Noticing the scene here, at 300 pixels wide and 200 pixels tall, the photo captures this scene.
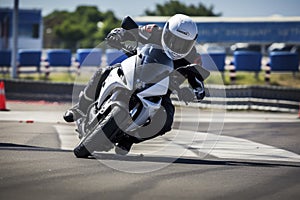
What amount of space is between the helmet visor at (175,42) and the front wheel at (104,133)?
1.07 m

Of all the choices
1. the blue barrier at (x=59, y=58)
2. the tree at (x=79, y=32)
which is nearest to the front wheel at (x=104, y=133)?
the blue barrier at (x=59, y=58)

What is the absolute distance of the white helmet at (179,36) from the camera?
10.3 meters

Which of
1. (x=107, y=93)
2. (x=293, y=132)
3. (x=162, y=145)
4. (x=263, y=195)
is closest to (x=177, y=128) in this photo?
(x=293, y=132)

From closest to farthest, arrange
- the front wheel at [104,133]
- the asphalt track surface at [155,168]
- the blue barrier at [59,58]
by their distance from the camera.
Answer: the asphalt track surface at [155,168], the front wheel at [104,133], the blue barrier at [59,58]

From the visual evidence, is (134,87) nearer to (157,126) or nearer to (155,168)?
(157,126)

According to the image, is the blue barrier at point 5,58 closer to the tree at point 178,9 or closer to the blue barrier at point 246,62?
the blue barrier at point 246,62

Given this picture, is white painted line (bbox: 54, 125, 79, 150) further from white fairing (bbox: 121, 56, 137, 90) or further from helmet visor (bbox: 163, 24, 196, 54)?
helmet visor (bbox: 163, 24, 196, 54)

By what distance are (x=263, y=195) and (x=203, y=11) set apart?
87.8 meters

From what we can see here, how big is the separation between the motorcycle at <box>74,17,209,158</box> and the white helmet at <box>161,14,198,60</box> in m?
0.12

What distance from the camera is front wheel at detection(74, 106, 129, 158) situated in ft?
32.9

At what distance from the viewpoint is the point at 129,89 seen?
33.9 ft

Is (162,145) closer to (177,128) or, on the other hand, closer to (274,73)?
(177,128)

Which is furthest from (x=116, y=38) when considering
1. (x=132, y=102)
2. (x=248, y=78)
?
(x=248, y=78)

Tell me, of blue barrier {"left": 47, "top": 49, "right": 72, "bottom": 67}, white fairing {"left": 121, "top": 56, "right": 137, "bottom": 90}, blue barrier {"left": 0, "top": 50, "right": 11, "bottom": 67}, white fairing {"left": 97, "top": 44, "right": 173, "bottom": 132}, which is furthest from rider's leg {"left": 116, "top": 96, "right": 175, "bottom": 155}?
blue barrier {"left": 0, "top": 50, "right": 11, "bottom": 67}
